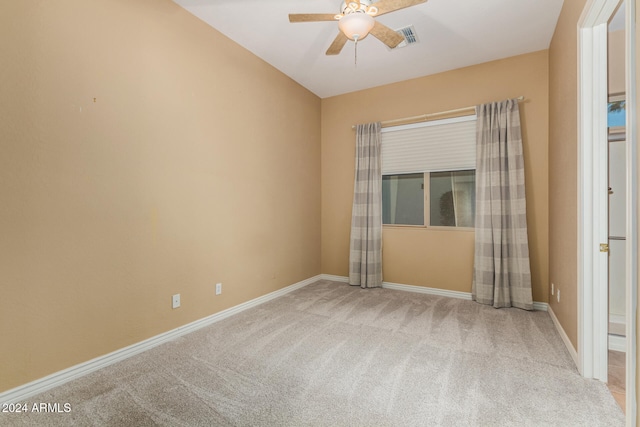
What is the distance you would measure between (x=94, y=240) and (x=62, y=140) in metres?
0.70

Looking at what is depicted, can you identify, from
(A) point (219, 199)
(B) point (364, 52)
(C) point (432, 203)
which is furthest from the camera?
(C) point (432, 203)

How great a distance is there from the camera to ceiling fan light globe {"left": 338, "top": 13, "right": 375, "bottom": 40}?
78.0 inches

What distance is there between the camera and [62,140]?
6.10ft

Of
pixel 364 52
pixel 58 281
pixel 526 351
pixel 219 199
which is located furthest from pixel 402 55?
pixel 58 281

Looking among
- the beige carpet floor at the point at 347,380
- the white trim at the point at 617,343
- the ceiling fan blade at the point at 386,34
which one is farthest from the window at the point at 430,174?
the ceiling fan blade at the point at 386,34

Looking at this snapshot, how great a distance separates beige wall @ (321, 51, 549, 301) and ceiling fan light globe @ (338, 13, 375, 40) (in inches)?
85.6

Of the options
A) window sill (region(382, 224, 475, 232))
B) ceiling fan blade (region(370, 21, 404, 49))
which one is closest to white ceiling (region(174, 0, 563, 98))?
ceiling fan blade (region(370, 21, 404, 49))

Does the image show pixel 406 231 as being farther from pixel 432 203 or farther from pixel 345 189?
pixel 345 189

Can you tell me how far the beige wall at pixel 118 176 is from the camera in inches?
67.3


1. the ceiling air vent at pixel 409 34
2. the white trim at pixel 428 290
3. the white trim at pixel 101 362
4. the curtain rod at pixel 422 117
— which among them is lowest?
the white trim at pixel 101 362

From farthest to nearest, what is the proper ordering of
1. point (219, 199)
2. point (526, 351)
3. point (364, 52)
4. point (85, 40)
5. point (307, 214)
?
point (307, 214), point (364, 52), point (219, 199), point (526, 351), point (85, 40)

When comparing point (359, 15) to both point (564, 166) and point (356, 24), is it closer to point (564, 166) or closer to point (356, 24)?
point (356, 24)

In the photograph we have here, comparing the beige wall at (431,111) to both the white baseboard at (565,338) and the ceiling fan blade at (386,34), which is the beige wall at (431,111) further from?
the ceiling fan blade at (386,34)

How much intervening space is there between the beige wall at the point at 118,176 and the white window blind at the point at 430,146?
6.25 feet
